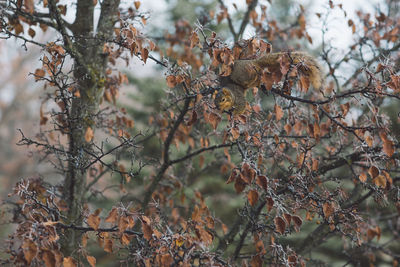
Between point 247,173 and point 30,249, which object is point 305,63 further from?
point 30,249

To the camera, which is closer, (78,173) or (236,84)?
(236,84)

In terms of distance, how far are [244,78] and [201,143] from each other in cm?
98

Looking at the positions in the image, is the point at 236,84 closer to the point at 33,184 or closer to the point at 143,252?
the point at 143,252

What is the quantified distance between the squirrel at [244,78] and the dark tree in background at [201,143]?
79mm

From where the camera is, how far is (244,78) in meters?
2.70

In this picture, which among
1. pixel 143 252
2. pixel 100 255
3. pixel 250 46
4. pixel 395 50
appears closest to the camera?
pixel 143 252

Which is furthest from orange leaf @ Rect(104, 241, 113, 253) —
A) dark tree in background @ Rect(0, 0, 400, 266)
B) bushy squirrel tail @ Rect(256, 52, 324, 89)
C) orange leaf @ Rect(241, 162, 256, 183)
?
bushy squirrel tail @ Rect(256, 52, 324, 89)

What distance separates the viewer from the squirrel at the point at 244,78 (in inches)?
99.2

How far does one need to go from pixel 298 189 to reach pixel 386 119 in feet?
2.85

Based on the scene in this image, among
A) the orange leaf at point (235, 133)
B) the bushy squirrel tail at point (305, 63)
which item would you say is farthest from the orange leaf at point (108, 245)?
the bushy squirrel tail at point (305, 63)

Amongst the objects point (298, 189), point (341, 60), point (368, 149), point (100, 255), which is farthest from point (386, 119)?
point (100, 255)

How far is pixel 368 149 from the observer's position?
2.54m

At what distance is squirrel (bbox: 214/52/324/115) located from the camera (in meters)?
2.52

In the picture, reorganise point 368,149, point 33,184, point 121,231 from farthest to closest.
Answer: point 33,184, point 368,149, point 121,231
